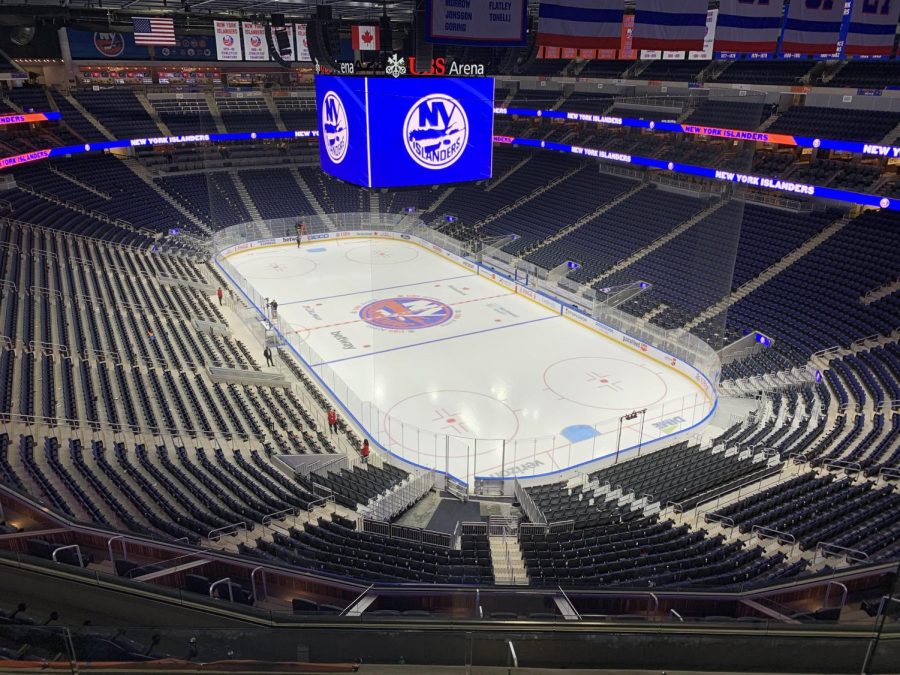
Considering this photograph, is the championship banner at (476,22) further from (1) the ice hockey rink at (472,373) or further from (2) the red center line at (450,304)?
(2) the red center line at (450,304)

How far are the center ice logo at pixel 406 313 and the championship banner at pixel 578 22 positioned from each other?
14315 mm

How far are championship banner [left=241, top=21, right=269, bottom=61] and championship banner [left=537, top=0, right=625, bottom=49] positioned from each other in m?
18.3

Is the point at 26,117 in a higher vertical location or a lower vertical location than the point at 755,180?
higher

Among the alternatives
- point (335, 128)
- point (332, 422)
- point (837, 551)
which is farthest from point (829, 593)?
point (332, 422)

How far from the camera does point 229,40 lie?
26.4m

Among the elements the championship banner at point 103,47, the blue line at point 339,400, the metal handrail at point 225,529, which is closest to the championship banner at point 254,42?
the blue line at point 339,400

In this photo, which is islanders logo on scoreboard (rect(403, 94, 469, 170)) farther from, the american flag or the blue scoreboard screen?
the american flag

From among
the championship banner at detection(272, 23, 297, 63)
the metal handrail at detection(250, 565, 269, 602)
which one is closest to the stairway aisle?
the metal handrail at detection(250, 565, 269, 602)

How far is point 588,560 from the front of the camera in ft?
33.6

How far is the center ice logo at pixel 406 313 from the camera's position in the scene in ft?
84.5

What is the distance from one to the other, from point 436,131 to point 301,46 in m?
16.4

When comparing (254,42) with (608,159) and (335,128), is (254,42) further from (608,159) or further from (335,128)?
(608,159)

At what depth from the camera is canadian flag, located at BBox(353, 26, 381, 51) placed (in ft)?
66.4

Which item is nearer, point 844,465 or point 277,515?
point 277,515
